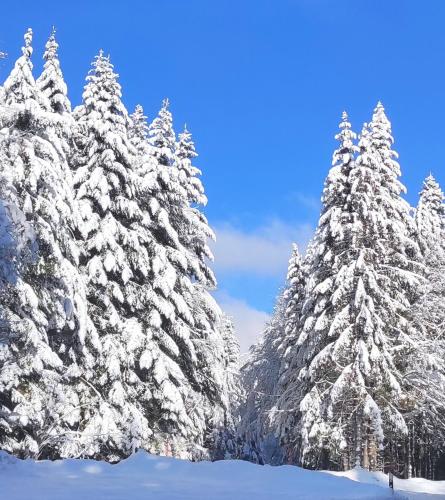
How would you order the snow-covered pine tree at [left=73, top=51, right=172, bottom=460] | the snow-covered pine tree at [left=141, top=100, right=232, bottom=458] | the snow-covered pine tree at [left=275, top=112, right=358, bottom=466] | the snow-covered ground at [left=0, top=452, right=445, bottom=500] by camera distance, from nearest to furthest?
1. the snow-covered ground at [left=0, top=452, right=445, bottom=500]
2. the snow-covered pine tree at [left=73, top=51, right=172, bottom=460]
3. the snow-covered pine tree at [left=141, top=100, right=232, bottom=458]
4. the snow-covered pine tree at [left=275, top=112, right=358, bottom=466]

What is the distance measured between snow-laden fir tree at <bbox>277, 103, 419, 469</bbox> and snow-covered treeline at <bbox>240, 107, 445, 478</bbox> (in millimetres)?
43

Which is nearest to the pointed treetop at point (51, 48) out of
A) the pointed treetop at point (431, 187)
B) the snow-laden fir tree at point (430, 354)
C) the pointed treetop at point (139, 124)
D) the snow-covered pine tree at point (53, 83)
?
the snow-covered pine tree at point (53, 83)

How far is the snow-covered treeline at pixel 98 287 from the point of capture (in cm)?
1552

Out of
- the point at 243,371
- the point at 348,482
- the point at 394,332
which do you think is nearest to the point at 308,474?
the point at 348,482

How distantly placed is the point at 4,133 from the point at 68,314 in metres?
5.00

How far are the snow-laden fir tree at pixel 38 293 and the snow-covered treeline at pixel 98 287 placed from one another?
0.12 ft

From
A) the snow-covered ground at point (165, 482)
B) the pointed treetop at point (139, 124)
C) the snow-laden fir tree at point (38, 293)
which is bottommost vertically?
the snow-covered ground at point (165, 482)

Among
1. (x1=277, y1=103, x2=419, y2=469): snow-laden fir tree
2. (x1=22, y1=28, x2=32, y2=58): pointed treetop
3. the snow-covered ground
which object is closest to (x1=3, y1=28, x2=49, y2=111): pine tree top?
(x1=22, y1=28, x2=32, y2=58): pointed treetop

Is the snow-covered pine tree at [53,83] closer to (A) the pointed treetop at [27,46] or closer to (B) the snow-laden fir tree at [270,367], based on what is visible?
(A) the pointed treetop at [27,46]

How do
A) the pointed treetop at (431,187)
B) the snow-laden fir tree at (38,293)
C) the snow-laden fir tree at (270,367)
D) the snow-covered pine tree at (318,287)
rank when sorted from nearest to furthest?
the snow-laden fir tree at (38,293) → the snow-covered pine tree at (318,287) → the snow-laden fir tree at (270,367) → the pointed treetop at (431,187)

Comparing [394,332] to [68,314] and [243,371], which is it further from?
[243,371]

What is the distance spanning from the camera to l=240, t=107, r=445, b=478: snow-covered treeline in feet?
75.0

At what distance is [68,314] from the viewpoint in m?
16.8

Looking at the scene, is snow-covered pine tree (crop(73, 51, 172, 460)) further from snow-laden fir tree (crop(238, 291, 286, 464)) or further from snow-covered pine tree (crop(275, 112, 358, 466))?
snow-laden fir tree (crop(238, 291, 286, 464))
